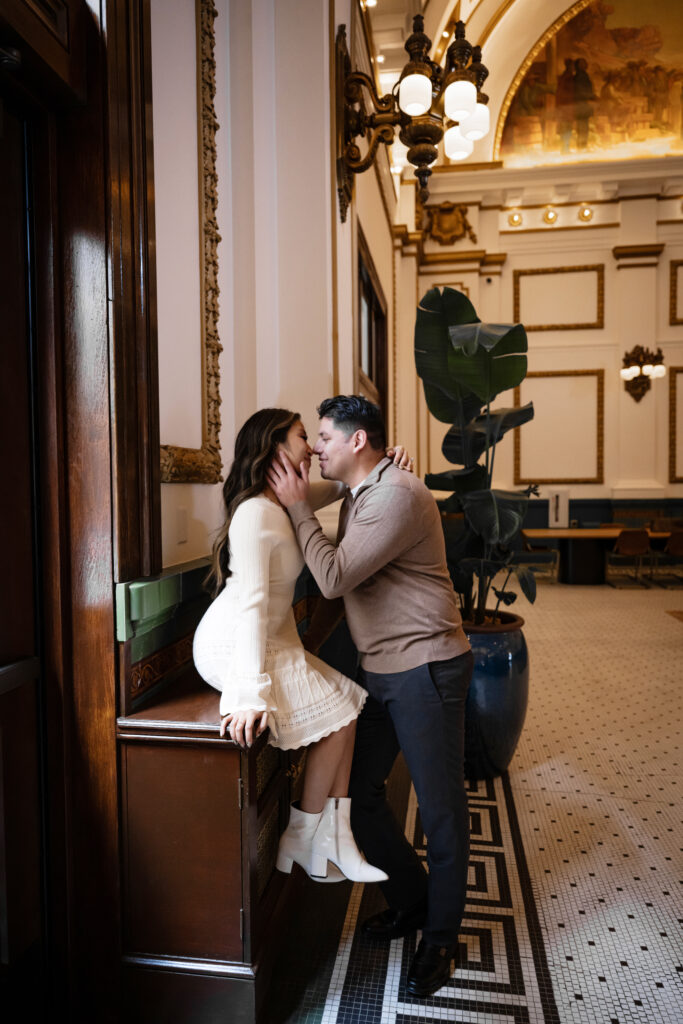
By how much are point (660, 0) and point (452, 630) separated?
12.1 meters

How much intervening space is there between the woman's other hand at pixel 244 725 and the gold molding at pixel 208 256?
88 cm

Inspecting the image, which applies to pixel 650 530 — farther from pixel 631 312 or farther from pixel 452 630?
pixel 452 630

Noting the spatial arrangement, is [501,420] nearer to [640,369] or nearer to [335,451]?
[335,451]

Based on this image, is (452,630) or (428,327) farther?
(428,327)

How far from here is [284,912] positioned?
197 cm

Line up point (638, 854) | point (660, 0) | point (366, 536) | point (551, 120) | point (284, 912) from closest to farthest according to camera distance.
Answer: point (366, 536)
point (284, 912)
point (638, 854)
point (660, 0)
point (551, 120)

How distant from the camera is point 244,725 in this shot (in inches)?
61.0

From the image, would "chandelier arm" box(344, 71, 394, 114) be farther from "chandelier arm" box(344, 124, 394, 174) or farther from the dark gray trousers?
the dark gray trousers

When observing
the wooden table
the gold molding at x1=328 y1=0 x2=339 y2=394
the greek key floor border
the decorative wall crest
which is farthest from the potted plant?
the decorative wall crest

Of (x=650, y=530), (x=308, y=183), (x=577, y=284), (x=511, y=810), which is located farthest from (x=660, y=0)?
(x=511, y=810)

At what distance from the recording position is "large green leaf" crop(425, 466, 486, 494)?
3.04 meters

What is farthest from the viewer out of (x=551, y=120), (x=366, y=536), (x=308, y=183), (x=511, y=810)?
(x=551, y=120)

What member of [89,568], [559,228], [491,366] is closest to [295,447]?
[89,568]

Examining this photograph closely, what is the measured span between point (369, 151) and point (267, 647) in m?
2.99
